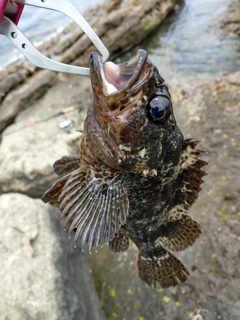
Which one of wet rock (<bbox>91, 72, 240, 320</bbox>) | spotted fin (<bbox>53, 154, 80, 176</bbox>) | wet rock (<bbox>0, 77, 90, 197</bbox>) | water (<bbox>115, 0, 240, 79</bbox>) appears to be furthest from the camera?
water (<bbox>115, 0, 240, 79</bbox>)

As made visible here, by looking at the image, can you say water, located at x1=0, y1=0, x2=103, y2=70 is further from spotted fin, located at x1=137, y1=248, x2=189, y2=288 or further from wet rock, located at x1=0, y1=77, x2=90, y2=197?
spotted fin, located at x1=137, y1=248, x2=189, y2=288

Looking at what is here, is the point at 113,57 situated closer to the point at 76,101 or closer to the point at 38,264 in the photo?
the point at 76,101

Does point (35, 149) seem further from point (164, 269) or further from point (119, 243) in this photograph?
point (164, 269)

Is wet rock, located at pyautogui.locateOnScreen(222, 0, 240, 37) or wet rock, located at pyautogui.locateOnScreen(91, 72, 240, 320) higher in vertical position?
wet rock, located at pyautogui.locateOnScreen(91, 72, 240, 320)

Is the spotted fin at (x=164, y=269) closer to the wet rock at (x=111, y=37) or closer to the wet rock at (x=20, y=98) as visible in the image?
the wet rock at (x=20, y=98)

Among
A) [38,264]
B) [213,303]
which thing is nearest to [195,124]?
[213,303]

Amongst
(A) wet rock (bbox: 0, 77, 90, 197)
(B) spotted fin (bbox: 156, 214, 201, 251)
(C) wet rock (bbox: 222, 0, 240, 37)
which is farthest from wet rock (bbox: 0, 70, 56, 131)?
(C) wet rock (bbox: 222, 0, 240, 37)
